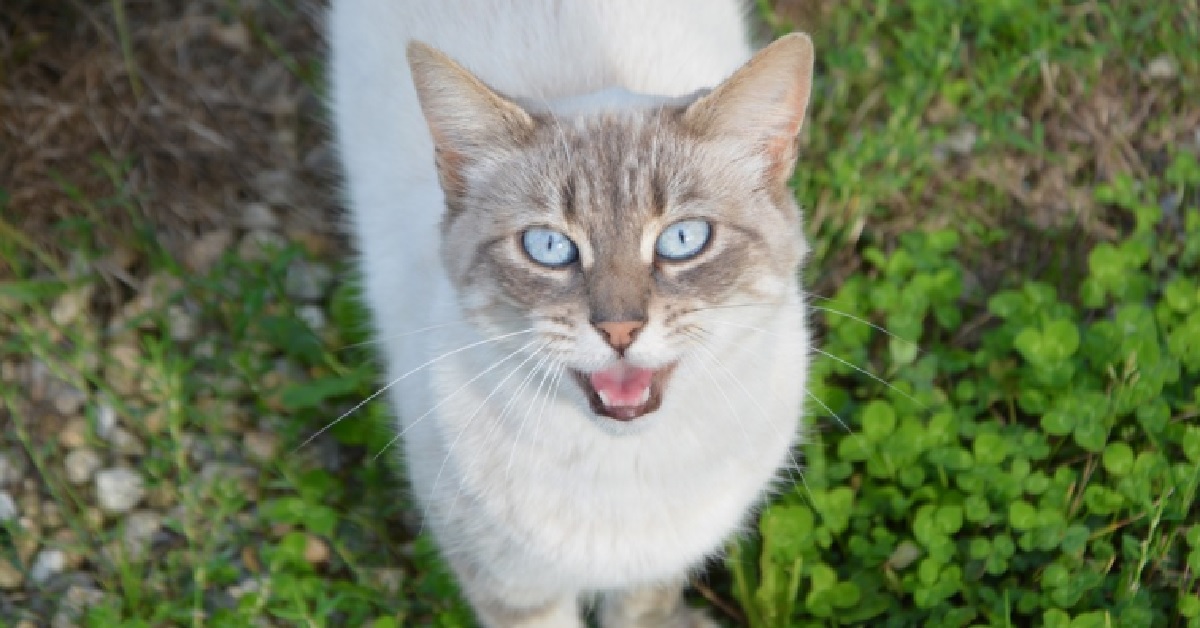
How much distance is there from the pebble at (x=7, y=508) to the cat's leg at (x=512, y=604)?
1245 millimetres

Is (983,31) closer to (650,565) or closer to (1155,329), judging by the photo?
(1155,329)

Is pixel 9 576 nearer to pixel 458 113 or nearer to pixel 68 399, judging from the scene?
pixel 68 399

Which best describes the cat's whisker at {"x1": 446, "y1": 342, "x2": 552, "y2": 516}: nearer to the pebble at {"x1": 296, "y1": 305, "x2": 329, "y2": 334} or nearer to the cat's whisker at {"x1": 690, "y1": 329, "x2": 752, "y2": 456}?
the cat's whisker at {"x1": 690, "y1": 329, "x2": 752, "y2": 456}

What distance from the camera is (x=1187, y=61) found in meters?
3.76

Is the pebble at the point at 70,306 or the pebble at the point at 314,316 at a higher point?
the pebble at the point at 70,306

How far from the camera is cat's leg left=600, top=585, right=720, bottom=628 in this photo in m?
2.90

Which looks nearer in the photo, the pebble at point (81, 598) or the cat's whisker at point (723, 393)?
the cat's whisker at point (723, 393)

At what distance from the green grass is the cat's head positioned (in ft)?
2.83

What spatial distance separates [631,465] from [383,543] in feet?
3.43

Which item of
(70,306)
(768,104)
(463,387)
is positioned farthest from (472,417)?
(70,306)

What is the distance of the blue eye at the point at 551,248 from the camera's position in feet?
7.09

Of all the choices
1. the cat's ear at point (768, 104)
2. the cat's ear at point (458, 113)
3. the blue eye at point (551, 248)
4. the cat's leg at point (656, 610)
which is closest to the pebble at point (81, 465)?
the cat's leg at point (656, 610)

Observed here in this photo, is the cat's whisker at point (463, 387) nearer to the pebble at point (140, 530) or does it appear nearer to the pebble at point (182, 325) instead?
the pebble at point (140, 530)

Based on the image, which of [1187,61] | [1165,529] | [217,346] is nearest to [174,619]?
[217,346]
